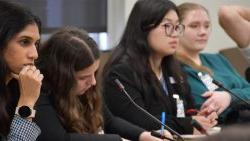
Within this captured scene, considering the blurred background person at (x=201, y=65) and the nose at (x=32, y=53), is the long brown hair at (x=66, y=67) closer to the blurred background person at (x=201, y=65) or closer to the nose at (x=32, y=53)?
the nose at (x=32, y=53)

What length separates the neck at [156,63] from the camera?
283cm

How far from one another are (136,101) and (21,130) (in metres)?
0.88

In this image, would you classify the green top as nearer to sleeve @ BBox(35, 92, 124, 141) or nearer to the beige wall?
the beige wall

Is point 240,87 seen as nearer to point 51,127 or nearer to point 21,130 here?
point 51,127

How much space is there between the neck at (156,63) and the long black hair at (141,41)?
32 millimetres

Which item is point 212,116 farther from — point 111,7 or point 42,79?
point 111,7

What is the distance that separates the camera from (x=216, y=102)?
2914mm

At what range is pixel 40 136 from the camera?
194 centimetres

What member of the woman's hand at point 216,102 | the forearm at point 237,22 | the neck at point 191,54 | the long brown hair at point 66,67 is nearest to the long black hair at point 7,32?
the long brown hair at point 66,67

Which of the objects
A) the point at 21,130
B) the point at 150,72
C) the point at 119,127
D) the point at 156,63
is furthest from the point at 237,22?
the point at 21,130

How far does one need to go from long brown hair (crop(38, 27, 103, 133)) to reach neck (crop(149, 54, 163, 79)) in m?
0.72

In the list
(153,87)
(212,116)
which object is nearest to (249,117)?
(212,116)

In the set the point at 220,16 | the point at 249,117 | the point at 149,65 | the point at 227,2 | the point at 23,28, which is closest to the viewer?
the point at 23,28

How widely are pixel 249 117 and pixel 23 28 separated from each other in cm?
127
